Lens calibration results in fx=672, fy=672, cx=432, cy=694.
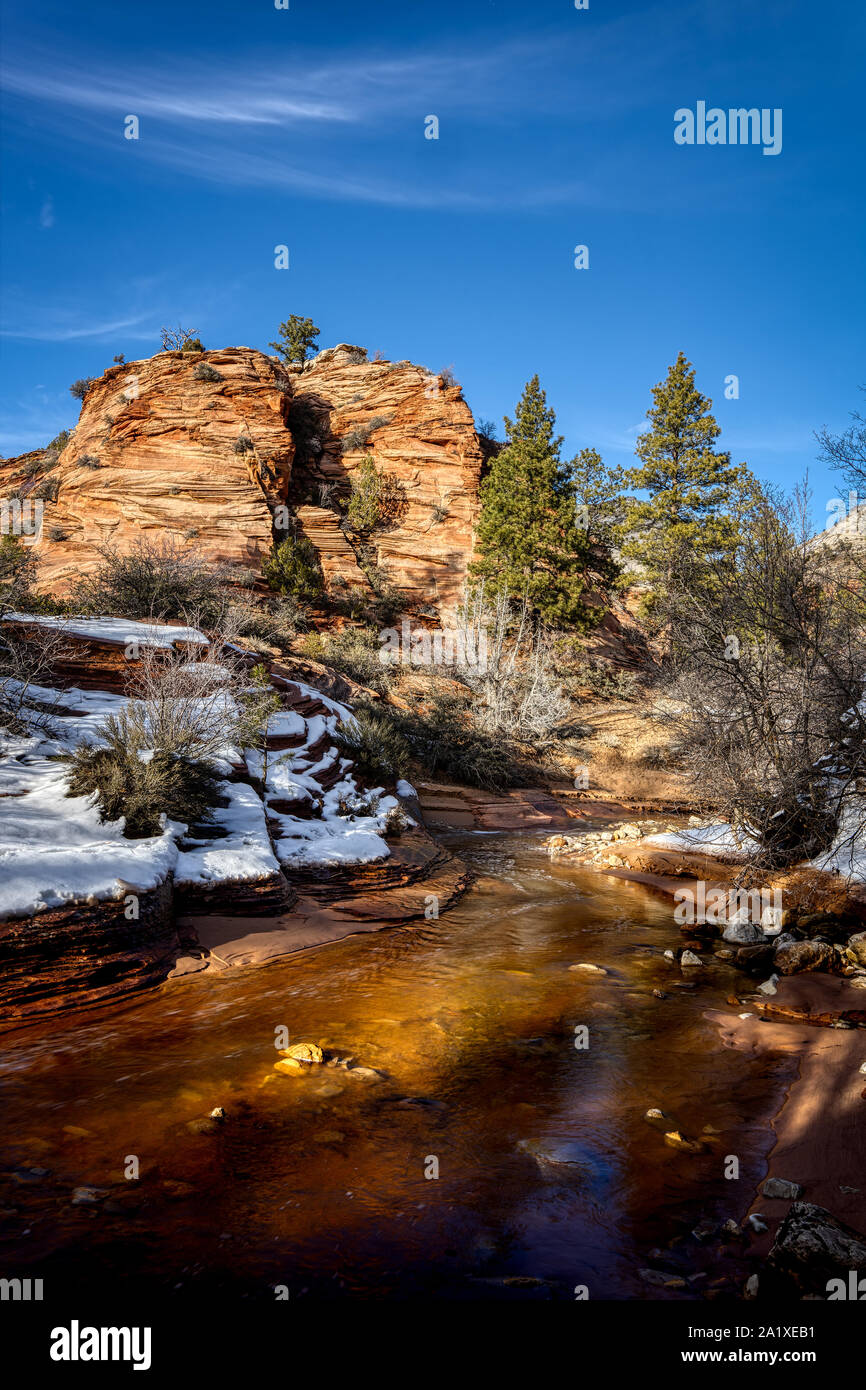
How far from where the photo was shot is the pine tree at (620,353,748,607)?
25.1 metres

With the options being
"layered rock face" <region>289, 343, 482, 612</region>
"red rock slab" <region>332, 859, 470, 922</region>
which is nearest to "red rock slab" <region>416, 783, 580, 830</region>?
"red rock slab" <region>332, 859, 470, 922</region>

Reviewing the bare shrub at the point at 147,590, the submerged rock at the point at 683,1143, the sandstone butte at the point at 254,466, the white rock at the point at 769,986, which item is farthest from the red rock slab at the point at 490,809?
the sandstone butte at the point at 254,466

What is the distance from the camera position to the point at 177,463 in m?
25.4

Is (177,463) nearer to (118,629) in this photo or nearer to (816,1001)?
(118,629)

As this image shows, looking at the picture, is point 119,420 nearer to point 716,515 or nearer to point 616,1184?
point 716,515

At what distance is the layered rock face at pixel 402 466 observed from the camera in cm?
2809

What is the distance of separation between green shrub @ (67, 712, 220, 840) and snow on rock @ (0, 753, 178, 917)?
14 cm

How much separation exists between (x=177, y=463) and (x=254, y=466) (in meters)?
2.82

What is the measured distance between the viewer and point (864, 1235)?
3.01 metres

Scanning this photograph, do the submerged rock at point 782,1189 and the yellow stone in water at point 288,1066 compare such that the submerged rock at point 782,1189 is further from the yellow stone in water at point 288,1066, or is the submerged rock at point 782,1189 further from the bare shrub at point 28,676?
the bare shrub at point 28,676

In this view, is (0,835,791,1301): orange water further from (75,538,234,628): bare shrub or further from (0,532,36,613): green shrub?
(75,538,234,628): bare shrub

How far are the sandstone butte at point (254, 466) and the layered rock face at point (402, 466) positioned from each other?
6cm
